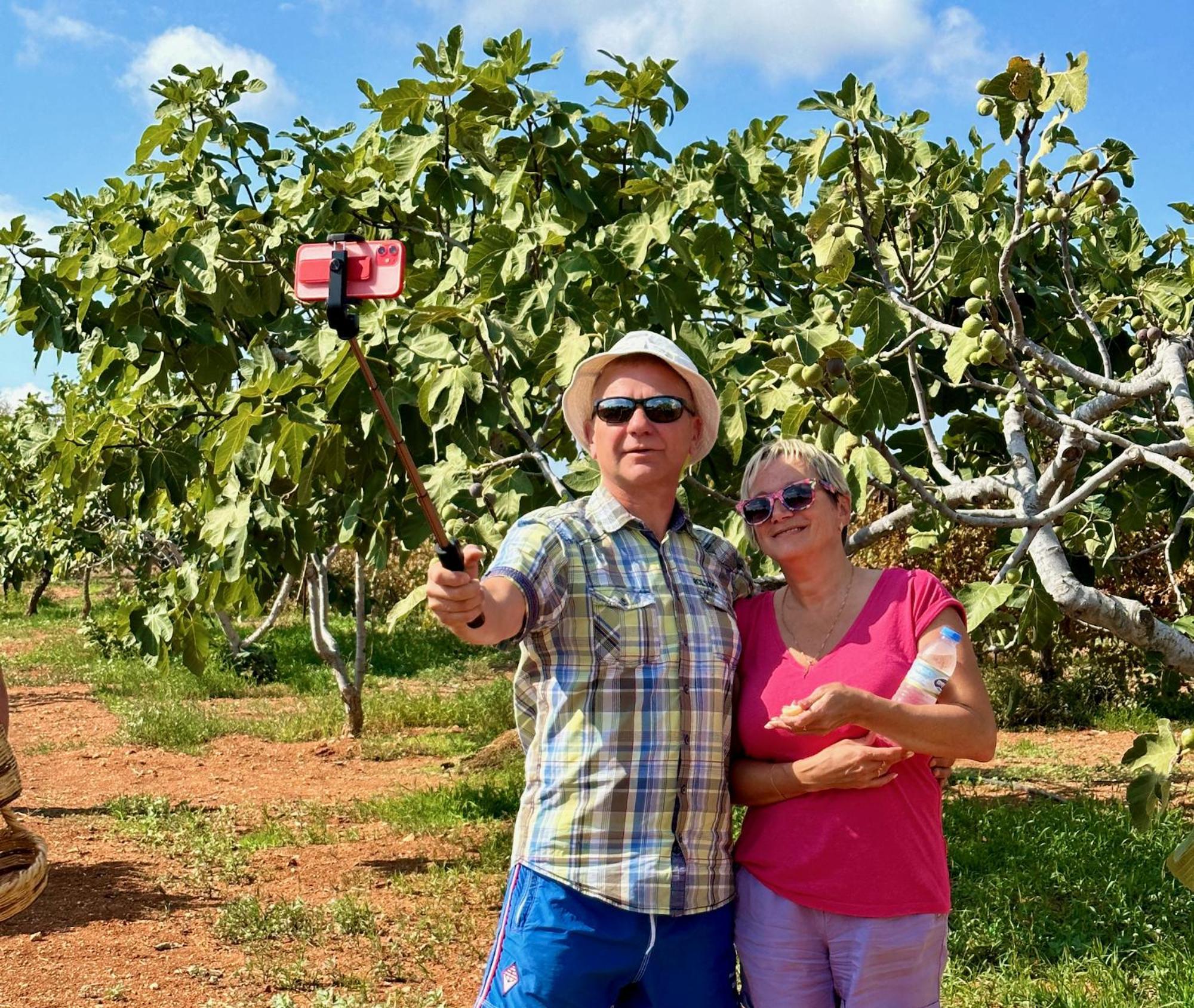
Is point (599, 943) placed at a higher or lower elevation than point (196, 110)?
lower

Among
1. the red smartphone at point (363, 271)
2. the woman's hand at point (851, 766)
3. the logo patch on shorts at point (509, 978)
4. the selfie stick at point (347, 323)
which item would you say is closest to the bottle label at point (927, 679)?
the woman's hand at point (851, 766)

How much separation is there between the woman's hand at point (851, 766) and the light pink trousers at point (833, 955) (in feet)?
0.70

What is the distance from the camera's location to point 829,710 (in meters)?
1.90

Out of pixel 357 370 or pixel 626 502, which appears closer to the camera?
pixel 626 502

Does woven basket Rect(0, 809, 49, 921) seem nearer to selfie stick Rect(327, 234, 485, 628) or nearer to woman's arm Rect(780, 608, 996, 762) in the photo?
selfie stick Rect(327, 234, 485, 628)

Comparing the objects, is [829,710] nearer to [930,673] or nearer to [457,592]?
[930,673]

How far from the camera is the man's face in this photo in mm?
2109

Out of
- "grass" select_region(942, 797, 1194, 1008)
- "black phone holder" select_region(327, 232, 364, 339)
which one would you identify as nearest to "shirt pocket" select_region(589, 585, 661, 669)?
"black phone holder" select_region(327, 232, 364, 339)

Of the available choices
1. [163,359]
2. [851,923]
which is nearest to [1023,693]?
[163,359]

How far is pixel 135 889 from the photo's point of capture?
5617mm

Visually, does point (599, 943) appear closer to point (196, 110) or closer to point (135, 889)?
point (196, 110)

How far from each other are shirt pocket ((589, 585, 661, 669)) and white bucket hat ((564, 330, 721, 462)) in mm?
392

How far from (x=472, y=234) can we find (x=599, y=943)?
2773 millimetres

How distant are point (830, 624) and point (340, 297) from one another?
111cm
